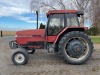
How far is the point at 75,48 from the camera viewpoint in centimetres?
839

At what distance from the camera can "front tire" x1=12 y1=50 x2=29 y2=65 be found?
26.6 ft

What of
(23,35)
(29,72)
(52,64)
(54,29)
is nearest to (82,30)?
(54,29)

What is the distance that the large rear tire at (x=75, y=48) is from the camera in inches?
327

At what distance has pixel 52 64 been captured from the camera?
8062 millimetres

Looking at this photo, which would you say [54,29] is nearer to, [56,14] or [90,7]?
[56,14]

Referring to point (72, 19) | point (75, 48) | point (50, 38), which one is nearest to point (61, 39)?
point (50, 38)

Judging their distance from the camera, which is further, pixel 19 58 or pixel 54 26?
pixel 54 26

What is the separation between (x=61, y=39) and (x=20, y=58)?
1769 millimetres

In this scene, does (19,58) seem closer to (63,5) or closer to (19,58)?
(19,58)

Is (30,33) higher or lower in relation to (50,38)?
higher

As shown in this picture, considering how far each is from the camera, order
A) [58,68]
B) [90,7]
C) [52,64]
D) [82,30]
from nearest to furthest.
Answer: [58,68]
[52,64]
[82,30]
[90,7]

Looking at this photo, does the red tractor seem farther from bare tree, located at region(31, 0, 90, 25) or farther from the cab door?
bare tree, located at region(31, 0, 90, 25)

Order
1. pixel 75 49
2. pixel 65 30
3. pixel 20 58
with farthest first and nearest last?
pixel 65 30 → pixel 75 49 → pixel 20 58

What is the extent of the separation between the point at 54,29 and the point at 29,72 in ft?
8.33
